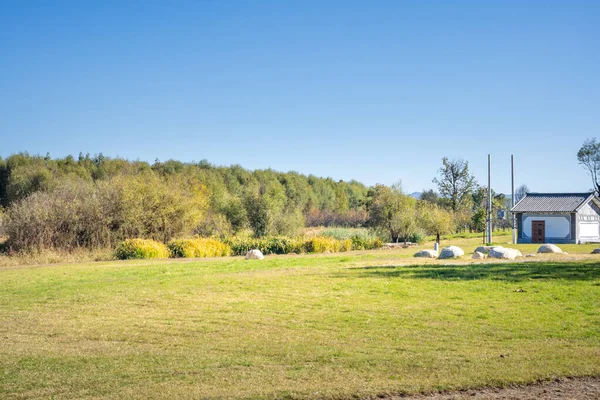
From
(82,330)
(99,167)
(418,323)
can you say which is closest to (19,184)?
(99,167)

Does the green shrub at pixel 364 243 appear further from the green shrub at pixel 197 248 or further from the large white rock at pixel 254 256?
the large white rock at pixel 254 256

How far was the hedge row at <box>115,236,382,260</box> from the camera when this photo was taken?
95.2 ft

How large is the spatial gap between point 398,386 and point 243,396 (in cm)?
200

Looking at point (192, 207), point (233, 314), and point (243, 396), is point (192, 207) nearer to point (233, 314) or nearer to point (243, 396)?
point (233, 314)

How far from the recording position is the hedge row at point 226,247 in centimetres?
2902

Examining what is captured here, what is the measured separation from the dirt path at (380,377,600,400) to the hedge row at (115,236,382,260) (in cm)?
2396

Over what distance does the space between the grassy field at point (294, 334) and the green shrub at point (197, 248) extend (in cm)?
1160

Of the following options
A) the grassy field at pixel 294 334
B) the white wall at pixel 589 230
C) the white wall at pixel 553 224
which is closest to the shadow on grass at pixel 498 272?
the grassy field at pixel 294 334

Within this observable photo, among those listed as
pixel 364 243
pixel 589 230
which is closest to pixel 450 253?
pixel 364 243

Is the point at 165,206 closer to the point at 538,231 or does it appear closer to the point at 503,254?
the point at 503,254

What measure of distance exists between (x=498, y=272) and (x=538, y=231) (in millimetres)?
29897

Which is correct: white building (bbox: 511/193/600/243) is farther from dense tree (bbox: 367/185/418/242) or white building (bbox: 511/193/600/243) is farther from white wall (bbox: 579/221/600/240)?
dense tree (bbox: 367/185/418/242)

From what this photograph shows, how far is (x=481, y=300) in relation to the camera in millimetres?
13414

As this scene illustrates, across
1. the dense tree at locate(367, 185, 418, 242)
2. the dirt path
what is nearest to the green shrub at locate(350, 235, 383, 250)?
the dense tree at locate(367, 185, 418, 242)
